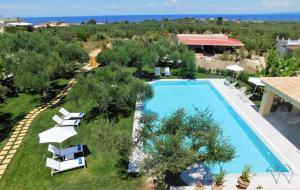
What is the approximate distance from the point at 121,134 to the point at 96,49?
35211 mm

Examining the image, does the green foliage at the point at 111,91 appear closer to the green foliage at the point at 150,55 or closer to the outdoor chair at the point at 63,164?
the outdoor chair at the point at 63,164

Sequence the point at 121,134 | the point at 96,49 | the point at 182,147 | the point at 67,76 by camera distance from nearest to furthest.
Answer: the point at 182,147
the point at 121,134
the point at 67,76
the point at 96,49

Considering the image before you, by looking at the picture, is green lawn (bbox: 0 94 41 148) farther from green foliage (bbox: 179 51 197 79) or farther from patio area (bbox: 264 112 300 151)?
patio area (bbox: 264 112 300 151)

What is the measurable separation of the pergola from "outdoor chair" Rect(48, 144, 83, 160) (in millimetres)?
12047

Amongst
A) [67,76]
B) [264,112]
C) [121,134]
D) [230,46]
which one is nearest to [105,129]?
[121,134]

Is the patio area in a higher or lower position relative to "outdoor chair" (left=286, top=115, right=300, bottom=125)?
lower

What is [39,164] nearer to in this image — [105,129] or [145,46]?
[105,129]

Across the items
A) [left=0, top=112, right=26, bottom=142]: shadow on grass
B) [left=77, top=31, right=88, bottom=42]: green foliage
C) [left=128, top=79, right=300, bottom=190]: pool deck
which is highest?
[left=77, top=31, right=88, bottom=42]: green foliage

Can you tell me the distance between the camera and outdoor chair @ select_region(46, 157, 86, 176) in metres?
11.6

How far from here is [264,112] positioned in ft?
58.3

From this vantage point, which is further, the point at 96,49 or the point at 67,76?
the point at 96,49

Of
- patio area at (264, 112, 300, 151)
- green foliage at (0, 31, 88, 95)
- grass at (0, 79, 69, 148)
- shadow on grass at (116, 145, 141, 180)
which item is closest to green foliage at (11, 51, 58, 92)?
green foliage at (0, 31, 88, 95)

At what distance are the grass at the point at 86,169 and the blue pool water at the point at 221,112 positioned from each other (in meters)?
4.79

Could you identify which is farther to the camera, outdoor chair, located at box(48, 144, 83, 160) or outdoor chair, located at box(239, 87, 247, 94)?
outdoor chair, located at box(239, 87, 247, 94)
